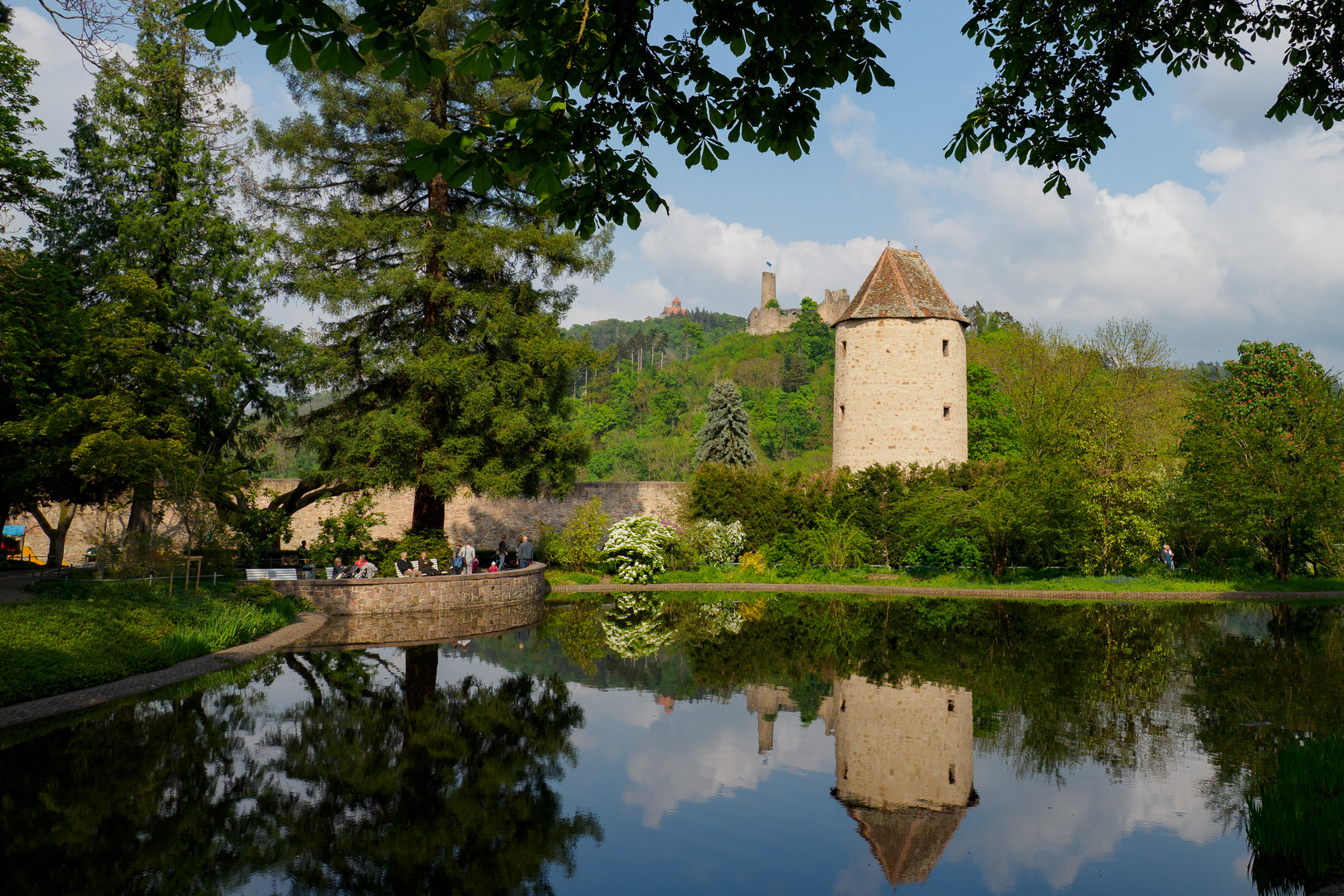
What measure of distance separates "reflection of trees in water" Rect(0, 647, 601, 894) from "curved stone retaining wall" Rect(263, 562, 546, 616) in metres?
6.68

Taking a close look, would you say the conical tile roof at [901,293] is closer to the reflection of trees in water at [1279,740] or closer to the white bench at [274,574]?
the reflection of trees in water at [1279,740]

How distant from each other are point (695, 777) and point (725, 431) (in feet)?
103

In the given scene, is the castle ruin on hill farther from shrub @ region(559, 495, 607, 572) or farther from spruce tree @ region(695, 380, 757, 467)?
shrub @ region(559, 495, 607, 572)

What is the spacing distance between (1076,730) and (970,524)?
15.1m

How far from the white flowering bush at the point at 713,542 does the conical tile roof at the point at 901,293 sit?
8.77 meters

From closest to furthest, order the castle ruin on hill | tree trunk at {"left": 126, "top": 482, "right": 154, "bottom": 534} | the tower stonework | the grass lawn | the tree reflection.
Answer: the tree reflection → the grass lawn → tree trunk at {"left": 126, "top": 482, "right": 154, "bottom": 534} → the castle ruin on hill → the tower stonework

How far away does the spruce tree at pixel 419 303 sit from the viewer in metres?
18.1

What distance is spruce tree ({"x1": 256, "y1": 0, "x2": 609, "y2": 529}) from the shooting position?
1812cm

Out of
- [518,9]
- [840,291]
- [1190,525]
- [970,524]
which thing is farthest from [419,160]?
[840,291]

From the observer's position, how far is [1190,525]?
2283 cm

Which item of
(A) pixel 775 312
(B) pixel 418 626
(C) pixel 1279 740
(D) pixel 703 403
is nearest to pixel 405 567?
(B) pixel 418 626

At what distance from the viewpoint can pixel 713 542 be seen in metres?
23.3

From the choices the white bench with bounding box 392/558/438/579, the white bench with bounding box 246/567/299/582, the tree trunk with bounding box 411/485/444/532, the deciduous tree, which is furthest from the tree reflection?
the deciduous tree

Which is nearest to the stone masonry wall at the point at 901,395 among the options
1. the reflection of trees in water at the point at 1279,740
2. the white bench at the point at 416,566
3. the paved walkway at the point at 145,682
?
the reflection of trees in water at the point at 1279,740
